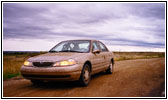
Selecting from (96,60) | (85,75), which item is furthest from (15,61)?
(85,75)

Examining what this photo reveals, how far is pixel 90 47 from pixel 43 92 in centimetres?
231

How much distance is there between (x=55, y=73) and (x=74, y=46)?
1.82 m

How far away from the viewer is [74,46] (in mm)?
6949

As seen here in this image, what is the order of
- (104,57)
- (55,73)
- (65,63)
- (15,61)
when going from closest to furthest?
(55,73)
(65,63)
(104,57)
(15,61)

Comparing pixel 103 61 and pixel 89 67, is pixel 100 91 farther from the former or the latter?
pixel 103 61

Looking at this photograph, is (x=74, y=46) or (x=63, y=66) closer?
(x=63, y=66)

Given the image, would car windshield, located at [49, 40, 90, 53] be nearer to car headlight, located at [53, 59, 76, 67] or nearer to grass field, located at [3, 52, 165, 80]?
car headlight, located at [53, 59, 76, 67]

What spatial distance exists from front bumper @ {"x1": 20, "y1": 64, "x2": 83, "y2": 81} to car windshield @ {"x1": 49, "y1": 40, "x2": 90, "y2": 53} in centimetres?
117

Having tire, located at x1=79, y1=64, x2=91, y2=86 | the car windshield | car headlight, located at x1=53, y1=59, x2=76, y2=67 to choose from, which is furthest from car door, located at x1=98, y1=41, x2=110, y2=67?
car headlight, located at x1=53, y1=59, x2=76, y2=67

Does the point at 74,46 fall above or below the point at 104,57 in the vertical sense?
above

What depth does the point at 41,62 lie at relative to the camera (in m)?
5.52

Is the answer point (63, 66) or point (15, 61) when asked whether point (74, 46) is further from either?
point (15, 61)

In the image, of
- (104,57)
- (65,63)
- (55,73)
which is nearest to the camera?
(55,73)

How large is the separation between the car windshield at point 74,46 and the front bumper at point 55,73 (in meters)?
1.17
